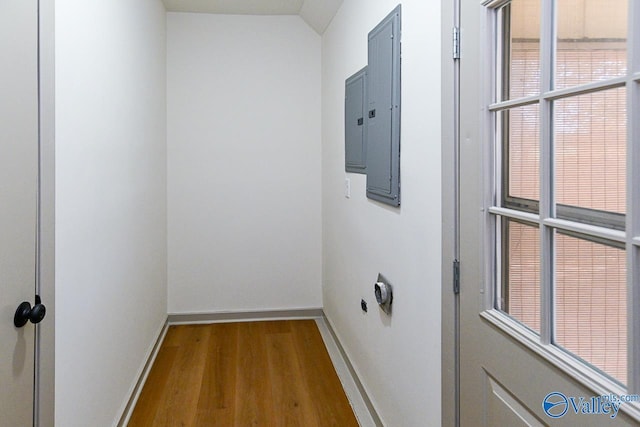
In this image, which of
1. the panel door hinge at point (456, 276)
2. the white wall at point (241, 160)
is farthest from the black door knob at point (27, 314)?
the white wall at point (241, 160)

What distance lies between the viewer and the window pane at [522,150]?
1.14 meters

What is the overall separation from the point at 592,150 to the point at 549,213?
0.17 meters

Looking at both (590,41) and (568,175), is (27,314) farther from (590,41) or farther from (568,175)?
(590,41)

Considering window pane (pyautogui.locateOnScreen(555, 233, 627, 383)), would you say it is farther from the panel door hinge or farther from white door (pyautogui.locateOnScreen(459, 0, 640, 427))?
the panel door hinge

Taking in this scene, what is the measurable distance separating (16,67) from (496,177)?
4.10ft

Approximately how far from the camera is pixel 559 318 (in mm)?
1068

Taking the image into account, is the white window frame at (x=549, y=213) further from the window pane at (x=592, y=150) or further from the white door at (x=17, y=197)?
the white door at (x=17, y=197)

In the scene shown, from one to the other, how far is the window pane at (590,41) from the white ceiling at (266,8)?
2736mm

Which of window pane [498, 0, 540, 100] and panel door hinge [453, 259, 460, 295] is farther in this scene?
panel door hinge [453, 259, 460, 295]

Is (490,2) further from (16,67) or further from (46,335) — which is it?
(46,335)

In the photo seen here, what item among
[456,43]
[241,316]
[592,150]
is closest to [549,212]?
[592,150]

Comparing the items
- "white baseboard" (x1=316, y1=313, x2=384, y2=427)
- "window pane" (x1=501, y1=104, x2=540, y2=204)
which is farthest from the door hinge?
"white baseboard" (x1=316, y1=313, x2=384, y2=427)

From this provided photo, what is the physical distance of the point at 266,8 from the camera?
3930 mm

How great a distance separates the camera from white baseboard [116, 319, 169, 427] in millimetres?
2588
